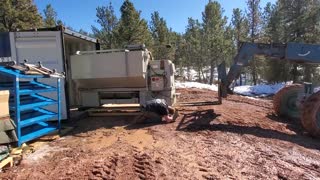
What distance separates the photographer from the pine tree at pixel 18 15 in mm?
23484

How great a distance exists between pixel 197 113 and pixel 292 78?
890 inches

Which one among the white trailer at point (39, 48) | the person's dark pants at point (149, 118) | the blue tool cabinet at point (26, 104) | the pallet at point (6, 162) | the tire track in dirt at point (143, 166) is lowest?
the tire track in dirt at point (143, 166)

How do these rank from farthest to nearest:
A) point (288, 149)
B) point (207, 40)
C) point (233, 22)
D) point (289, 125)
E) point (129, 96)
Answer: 1. point (233, 22)
2. point (207, 40)
3. point (129, 96)
4. point (289, 125)
5. point (288, 149)

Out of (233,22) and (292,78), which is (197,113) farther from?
(233,22)

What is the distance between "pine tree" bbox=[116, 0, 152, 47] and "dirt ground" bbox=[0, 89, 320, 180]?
16.9 meters

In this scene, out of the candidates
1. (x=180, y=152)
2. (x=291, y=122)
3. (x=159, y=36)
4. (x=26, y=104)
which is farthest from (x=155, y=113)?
(x=159, y=36)

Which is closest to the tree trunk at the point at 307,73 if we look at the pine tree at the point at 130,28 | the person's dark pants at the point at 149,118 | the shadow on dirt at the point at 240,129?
the pine tree at the point at 130,28

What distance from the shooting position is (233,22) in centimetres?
4503

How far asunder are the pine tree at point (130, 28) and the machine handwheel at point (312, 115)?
18.6 metres

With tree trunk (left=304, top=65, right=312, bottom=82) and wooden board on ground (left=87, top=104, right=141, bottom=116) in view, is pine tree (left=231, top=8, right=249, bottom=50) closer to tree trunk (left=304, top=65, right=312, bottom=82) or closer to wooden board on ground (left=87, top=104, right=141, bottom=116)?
tree trunk (left=304, top=65, right=312, bottom=82)

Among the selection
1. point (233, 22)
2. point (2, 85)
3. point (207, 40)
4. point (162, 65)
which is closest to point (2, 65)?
point (2, 85)

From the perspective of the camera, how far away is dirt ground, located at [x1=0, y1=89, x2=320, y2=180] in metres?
5.05

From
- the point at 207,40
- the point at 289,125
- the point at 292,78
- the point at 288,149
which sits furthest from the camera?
the point at 207,40

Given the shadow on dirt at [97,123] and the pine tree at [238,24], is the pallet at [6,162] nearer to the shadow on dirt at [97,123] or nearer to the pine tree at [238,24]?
the shadow on dirt at [97,123]
